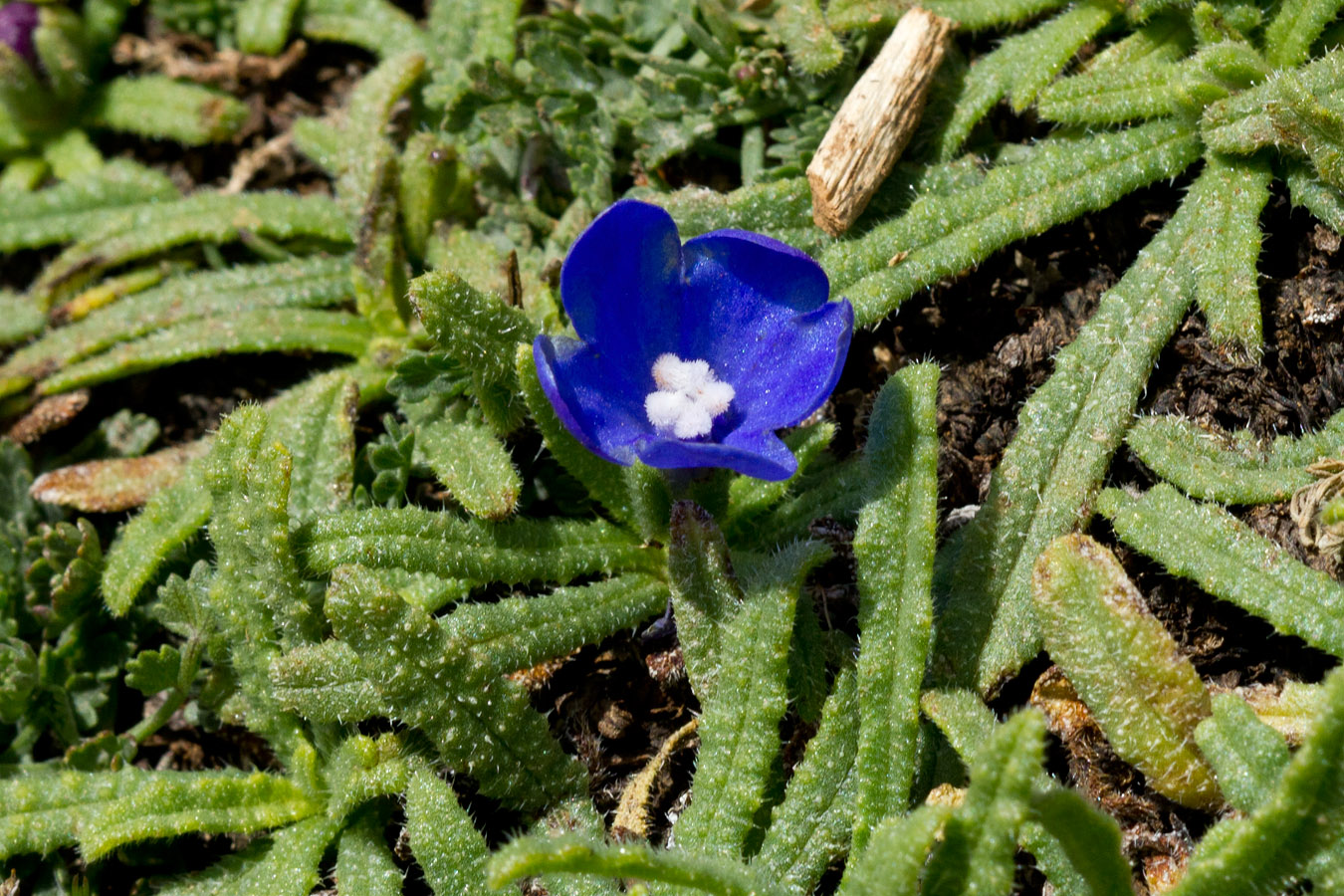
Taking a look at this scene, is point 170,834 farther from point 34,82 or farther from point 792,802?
point 34,82

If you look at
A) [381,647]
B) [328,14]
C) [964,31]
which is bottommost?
[381,647]

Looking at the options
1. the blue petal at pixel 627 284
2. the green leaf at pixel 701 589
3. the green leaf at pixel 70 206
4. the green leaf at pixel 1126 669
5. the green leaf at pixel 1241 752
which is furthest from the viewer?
the green leaf at pixel 70 206

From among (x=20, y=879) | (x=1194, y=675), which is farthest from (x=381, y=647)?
(x=1194, y=675)

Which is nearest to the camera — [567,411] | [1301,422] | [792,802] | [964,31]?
[567,411]

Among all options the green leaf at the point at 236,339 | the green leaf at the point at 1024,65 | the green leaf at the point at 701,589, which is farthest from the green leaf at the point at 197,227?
the green leaf at the point at 1024,65

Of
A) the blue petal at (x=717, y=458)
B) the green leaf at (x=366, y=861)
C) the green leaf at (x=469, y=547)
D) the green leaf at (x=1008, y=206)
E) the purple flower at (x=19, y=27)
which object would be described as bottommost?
the green leaf at (x=366, y=861)

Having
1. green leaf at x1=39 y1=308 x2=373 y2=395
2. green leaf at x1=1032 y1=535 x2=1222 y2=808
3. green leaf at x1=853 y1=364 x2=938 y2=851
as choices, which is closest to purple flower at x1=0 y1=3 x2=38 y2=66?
green leaf at x1=39 y1=308 x2=373 y2=395

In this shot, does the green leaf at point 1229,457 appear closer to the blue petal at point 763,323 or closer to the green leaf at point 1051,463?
the green leaf at point 1051,463
